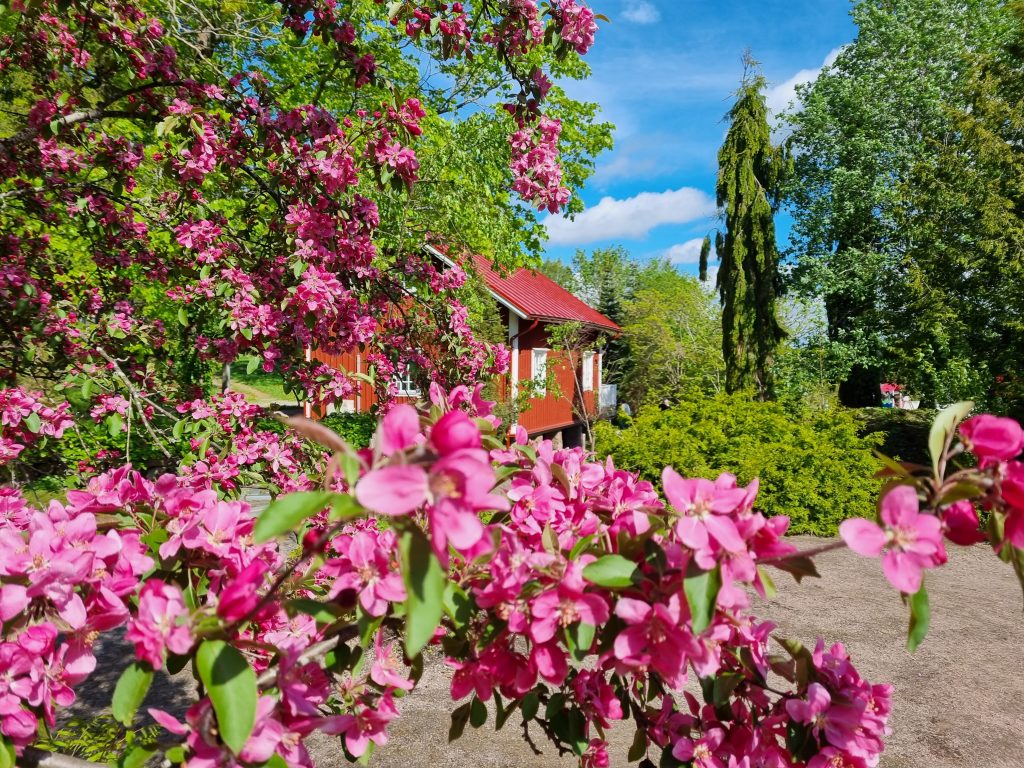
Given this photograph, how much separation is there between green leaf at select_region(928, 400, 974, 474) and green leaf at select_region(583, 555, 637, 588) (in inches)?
15.4

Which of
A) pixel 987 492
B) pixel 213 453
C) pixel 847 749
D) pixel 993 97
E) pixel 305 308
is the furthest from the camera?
pixel 993 97

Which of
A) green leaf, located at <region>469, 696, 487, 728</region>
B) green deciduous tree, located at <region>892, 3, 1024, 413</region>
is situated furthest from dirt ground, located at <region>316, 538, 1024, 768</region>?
green deciduous tree, located at <region>892, 3, 1024, 413</region>

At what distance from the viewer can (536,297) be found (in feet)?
59.4

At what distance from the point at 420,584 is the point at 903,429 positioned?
17293 millimetres

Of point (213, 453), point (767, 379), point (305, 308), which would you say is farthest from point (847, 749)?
point (767, 379)

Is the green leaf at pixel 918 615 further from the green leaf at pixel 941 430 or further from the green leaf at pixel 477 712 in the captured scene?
the green leaf at pixel 477 712

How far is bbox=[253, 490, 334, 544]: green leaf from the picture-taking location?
584 millimetres

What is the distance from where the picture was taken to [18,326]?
2.86 m

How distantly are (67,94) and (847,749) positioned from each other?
3.85 meters

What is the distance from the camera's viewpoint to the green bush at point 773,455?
7.70 m

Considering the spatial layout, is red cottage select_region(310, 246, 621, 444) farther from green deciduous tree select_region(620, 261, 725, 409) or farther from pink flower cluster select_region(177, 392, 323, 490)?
pink flower cluster select_region(177, 392, 323, 490)

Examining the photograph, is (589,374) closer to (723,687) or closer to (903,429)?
(903,429)

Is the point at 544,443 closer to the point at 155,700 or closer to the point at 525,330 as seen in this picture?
the point at 155,700

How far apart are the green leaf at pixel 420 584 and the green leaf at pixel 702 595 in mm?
320
